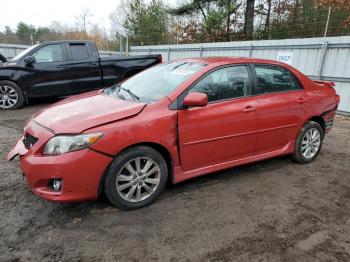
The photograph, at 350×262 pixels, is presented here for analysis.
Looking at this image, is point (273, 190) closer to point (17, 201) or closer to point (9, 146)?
point (17, 201)

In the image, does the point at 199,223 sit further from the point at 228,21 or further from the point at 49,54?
the point at 228,21

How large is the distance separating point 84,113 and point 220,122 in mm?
1546

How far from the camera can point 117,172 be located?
313cm

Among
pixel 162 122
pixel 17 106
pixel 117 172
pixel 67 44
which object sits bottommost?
pixel 17 106

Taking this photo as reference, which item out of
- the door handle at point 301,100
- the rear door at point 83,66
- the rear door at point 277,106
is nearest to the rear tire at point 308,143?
the rear door at point 277,106

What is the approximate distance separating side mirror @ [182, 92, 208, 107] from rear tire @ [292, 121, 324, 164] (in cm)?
204

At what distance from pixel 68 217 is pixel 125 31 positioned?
27.7m

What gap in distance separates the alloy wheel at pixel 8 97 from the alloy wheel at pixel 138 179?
6.24 metres

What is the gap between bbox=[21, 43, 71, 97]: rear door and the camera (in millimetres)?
8070

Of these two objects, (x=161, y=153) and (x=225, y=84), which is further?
(x=225, y=84)

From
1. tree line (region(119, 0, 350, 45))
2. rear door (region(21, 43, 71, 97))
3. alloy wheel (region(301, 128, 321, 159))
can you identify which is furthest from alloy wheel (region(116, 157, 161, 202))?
tree line (region(119, 0, 350, 45))

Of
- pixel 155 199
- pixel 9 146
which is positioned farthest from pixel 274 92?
pixel 9 146

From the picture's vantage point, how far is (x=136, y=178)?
3.28 m

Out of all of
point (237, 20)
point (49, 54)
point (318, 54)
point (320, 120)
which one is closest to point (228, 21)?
point (237, 20)
